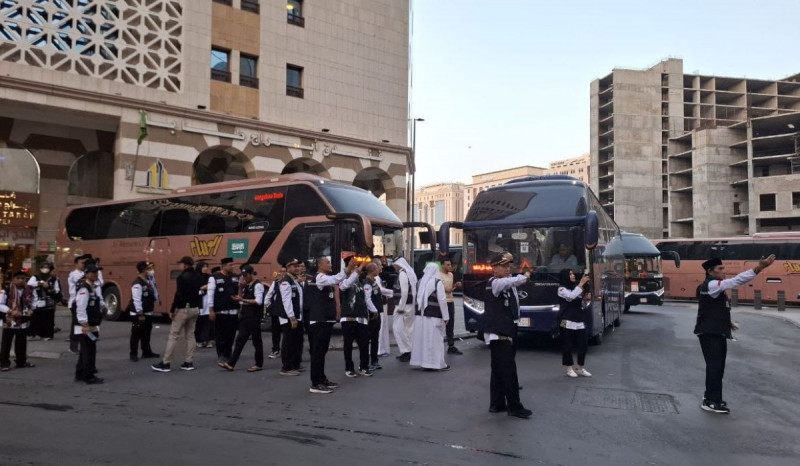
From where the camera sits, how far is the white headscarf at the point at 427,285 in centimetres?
1005

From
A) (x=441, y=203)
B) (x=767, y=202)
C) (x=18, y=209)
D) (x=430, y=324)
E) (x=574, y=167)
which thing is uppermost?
(x=574, y=167)

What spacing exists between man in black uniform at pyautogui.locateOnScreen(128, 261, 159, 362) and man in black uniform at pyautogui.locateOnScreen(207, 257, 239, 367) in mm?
1068

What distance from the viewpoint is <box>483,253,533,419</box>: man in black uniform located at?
22.3 ft

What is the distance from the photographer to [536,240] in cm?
1166

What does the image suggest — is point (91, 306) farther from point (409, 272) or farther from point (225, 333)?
point (409, 272)

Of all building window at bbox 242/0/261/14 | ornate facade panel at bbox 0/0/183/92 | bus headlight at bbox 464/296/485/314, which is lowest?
bus headlight at bbox 464/296/485/314

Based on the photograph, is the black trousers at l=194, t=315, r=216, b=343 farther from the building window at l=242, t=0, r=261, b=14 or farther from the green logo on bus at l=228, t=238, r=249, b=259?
the building window at l=242, t=0, r=261, b=14

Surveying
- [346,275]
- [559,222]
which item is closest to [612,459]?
[346,275]

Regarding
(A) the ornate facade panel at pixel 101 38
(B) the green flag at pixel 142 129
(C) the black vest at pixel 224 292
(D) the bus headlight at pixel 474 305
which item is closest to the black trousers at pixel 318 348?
(C) the black vest at pixel 224 292

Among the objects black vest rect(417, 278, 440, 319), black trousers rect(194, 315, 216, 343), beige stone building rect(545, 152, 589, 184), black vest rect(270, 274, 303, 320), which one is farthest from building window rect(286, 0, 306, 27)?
beige stone building rect(545, 152, 589, 184)

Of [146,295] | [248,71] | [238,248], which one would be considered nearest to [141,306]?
[146,295]

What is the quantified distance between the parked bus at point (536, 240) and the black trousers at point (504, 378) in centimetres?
450

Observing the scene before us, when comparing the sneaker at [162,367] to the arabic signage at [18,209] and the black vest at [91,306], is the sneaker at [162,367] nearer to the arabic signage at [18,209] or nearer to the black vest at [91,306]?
the black vest at [91,306]

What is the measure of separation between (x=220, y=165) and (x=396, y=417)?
21.6 metres
